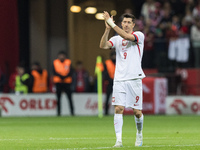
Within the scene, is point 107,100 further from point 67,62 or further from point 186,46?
point 186,46

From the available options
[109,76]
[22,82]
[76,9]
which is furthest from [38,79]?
[76,9]

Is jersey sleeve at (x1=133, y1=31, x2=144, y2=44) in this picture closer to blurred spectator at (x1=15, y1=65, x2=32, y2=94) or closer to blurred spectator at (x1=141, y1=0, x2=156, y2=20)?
blurred spectator at (x1=15, y1=65, x2=32, y2=94)

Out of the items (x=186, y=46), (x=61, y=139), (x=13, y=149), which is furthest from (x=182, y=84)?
(x=13, y=149)

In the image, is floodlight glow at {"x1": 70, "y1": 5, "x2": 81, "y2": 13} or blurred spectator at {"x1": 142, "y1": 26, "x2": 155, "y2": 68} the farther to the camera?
floodlight glow at {"x1": 70, "y1": 5, "x2": 81, "y2": 13}

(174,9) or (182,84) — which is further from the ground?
(174,9)

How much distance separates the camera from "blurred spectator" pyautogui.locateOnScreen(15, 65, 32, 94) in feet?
79.2

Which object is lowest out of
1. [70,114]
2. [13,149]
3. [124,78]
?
[70,114]

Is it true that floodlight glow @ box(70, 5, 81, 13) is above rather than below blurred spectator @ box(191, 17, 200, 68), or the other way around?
above

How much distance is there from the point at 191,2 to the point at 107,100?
6.61 meters

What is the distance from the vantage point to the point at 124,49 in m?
10.8

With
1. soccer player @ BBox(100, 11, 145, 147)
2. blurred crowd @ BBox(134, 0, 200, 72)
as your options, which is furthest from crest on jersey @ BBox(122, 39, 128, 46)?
blurred crowd @ BBox(134, 0, 200, 72)

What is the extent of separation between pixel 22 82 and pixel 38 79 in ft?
2.17

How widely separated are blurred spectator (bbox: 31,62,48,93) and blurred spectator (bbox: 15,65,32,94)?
0.25 meters

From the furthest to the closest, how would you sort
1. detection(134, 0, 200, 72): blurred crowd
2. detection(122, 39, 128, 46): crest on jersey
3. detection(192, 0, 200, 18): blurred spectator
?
1. detection(192, 0, 200, 18): blurred spectator
2. detection(134, 0, 200, 72): blurred crowd
3. detection(122, 39, 128, 46): crest on jersey
